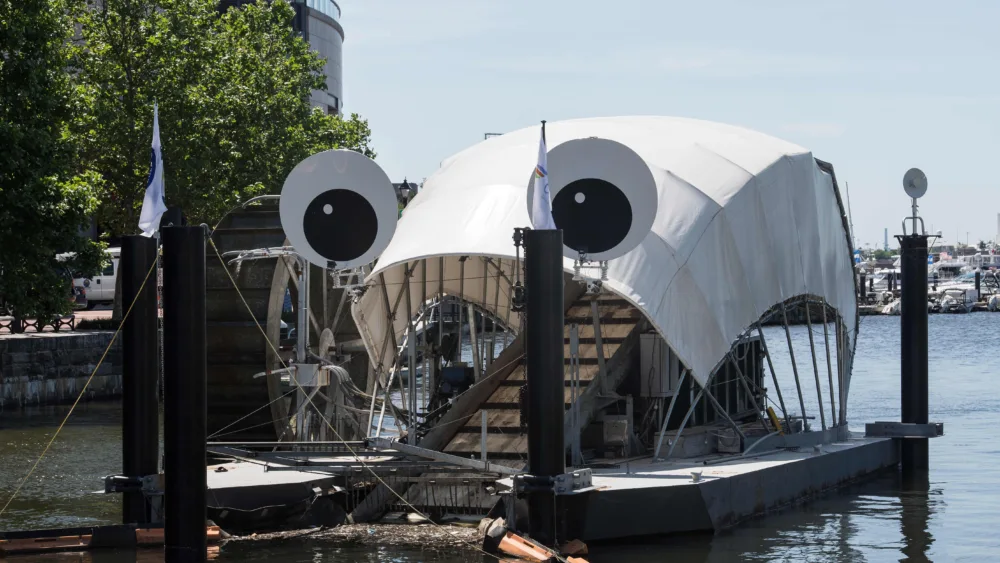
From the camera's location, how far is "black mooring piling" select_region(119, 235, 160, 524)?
56.0ft

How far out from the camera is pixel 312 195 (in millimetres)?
20344

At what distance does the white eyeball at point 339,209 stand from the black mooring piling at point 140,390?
3.28 meters

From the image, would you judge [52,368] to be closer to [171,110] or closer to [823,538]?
[171,110]

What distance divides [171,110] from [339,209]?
104 feet

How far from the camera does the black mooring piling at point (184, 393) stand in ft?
47.0

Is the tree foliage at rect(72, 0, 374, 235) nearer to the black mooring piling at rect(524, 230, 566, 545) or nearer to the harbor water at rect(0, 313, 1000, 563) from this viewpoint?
the harbor water at rect(0, 313, 1000, 563)

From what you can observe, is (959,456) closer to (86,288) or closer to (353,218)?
(353,218)

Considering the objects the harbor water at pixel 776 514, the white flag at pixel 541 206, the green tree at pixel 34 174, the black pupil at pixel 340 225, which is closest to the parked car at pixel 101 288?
the harbor water at pixel 776 514

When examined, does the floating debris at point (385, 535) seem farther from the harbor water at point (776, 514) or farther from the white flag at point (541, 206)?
the white flag at point (541, 206)

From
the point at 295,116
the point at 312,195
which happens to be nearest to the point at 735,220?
the point at 312,195

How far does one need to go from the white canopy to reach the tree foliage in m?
26.7

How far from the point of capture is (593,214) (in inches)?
733

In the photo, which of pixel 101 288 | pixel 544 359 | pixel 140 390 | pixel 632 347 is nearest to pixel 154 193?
pixel 140 390

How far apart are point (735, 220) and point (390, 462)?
6.44 metres
